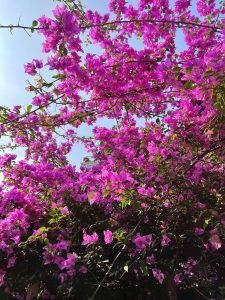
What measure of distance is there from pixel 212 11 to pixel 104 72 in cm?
244

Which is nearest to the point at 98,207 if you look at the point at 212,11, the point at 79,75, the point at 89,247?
the point at 89,247

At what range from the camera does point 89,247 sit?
3.91m

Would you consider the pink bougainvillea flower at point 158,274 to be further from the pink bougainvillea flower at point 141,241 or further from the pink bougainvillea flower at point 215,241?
the pink bougainvillea flower at point 215,241

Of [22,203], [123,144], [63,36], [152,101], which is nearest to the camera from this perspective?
[63,36]

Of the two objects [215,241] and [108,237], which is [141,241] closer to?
[108,237]

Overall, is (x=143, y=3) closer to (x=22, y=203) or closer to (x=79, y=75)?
(x=79, y=75)

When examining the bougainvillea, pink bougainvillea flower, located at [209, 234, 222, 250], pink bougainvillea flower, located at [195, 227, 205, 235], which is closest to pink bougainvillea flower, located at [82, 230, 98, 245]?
the bougainvillea

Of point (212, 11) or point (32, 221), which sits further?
point (212, 11)

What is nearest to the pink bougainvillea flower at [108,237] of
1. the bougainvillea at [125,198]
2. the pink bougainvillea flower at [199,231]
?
the bougainvillea at [125,198]

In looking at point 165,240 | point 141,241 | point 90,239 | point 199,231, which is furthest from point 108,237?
point 199,231

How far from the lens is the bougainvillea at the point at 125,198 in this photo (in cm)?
372

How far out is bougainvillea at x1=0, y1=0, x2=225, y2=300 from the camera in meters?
3.72

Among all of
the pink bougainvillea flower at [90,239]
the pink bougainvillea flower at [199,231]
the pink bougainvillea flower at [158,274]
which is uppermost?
the pink bougainvillea flower at [199,231]

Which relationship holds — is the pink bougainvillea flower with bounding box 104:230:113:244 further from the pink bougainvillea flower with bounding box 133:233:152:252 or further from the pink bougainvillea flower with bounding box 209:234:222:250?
the pink bougainvillea flower with bounding box 209:234:222:250
